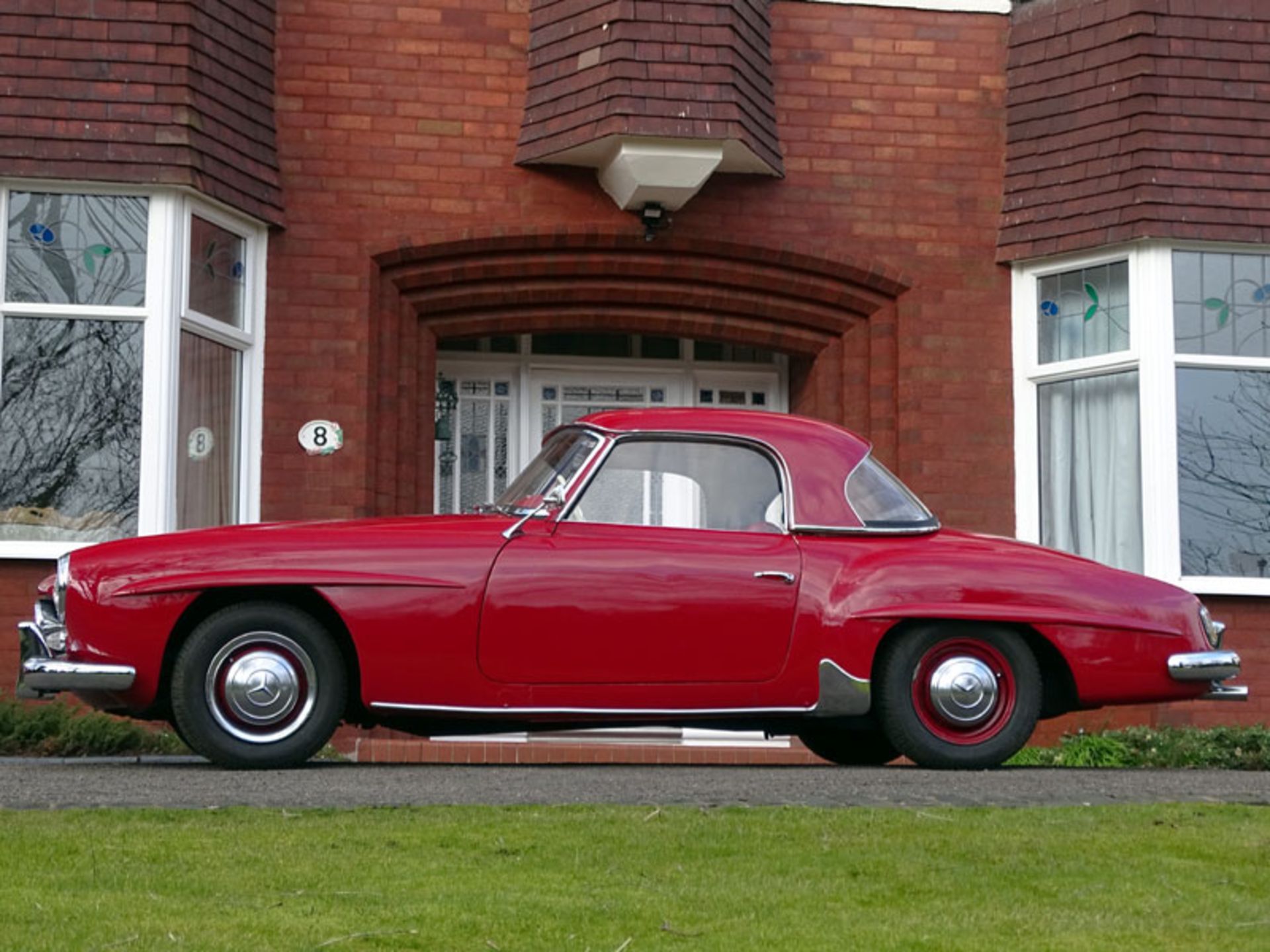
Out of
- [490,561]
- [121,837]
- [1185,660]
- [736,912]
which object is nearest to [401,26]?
[490,561]

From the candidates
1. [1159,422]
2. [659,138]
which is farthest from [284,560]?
[1159,422]

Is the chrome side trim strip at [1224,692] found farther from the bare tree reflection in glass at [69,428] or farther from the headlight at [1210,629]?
the bare tree reflection in glass at [69,428]

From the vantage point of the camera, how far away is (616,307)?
44.9 ft

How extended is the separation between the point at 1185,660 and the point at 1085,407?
17.4 feet

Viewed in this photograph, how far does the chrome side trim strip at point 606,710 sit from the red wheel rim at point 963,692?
1.80 ft

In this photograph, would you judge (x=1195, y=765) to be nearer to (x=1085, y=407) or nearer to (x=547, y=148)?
(x=1085, y=407)

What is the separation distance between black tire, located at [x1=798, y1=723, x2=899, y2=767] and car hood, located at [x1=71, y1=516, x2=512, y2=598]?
2060 mm

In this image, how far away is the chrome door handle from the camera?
804 cm

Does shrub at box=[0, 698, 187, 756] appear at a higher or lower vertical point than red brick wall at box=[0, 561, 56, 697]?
lower

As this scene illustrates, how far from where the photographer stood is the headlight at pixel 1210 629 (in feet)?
27.9

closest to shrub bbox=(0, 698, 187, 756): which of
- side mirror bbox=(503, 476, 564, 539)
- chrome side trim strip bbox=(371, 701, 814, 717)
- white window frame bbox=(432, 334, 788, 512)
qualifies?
chrome side trim strip bbox=(371, 701, 814, 717)

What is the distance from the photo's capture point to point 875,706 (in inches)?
325

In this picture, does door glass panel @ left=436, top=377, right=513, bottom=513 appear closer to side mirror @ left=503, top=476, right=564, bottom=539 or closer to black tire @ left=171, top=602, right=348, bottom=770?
side mirror @ left=503, top=476, right=564, bottom=539

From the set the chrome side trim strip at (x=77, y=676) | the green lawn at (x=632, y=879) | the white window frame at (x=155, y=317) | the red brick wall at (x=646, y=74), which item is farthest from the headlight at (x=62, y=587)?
the red brick wall at (x=646, y=74)
